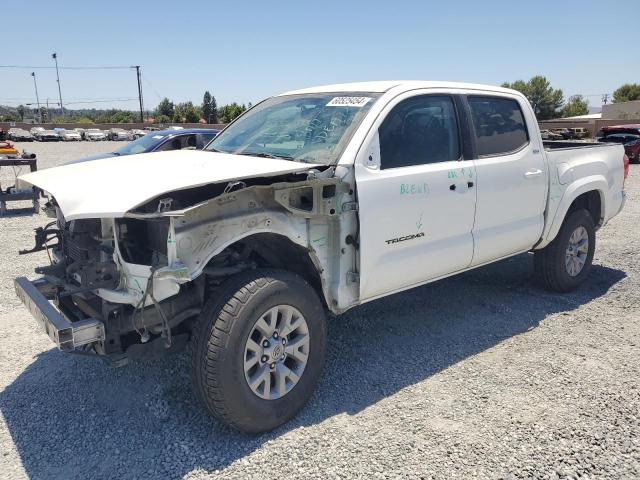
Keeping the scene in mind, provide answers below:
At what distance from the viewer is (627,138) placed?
20562mm

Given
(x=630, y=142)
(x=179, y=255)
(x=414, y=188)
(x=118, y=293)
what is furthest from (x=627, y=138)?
(x=118, y=293)

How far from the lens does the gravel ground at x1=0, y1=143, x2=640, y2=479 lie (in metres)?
2.94

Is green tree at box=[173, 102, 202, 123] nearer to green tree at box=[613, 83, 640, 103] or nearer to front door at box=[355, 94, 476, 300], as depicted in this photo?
green tree at box=[613, 83, 640, 103]

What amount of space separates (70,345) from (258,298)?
1.02m

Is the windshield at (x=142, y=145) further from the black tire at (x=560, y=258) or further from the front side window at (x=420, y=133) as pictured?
the black tire at (x=560, y=258)

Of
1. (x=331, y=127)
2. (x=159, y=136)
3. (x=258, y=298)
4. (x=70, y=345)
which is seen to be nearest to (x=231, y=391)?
(x=258, y=298)

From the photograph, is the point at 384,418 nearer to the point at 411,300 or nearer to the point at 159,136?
the point at 411,300

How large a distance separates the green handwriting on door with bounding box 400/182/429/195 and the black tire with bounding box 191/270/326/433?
102 cm

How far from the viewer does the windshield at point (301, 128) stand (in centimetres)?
367

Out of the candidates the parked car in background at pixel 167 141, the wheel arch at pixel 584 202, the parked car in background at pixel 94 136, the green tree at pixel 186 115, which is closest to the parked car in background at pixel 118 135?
the parked car in background at pixel 94 136

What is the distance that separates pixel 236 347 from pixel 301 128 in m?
1.79

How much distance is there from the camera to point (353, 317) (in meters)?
4.98

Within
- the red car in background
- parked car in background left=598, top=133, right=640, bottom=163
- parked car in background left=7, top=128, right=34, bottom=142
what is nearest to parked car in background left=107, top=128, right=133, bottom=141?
parked car in background left=7, top=128, right=34, bottom=142

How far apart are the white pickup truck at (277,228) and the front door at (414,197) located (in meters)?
0.01
